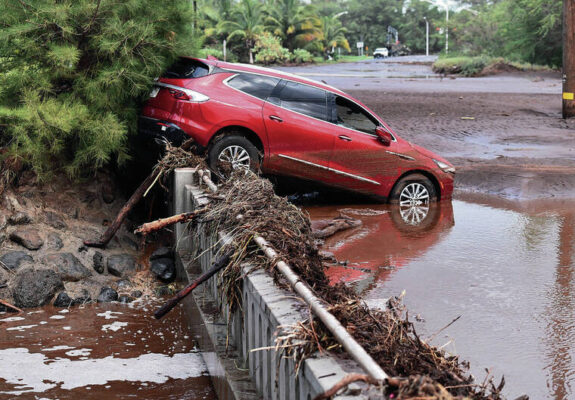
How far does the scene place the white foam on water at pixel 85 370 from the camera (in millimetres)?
6703

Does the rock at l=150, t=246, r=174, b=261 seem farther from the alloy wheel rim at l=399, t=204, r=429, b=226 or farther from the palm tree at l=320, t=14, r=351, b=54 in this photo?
the palm tree at l=320, t=14, r=351, b=54

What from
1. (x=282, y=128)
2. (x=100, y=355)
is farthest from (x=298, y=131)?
(x=100, y=355)

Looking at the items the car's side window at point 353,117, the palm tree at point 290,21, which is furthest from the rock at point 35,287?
the palm tree at point 290,21

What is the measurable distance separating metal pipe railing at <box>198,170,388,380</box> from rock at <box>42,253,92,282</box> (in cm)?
512

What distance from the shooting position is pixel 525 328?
698cm

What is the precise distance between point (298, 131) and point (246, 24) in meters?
43.8

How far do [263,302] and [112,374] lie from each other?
9.62ft

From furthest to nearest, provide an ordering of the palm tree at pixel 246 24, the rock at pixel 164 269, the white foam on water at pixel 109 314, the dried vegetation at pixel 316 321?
the palm tree at pixel 246 24 → the rock at pixel 164 269 → the white foam on water at pixel 109 314 → the dried vegetation at pixel 316 321

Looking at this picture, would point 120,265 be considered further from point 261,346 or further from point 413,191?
point 261,346

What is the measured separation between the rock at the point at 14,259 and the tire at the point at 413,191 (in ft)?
19.3

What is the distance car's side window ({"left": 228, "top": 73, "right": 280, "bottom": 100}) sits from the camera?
1140cm

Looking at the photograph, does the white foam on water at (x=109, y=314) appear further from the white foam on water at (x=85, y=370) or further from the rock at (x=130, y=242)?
the rock at (x=130, y=242)

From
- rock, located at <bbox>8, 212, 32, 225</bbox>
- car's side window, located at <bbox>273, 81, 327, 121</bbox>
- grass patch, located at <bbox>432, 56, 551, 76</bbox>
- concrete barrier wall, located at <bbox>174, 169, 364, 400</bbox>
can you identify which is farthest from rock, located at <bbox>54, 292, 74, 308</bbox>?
grass patch, located at <bbox>432, 56, 551, 76</bbox>

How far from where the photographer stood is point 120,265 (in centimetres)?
999
